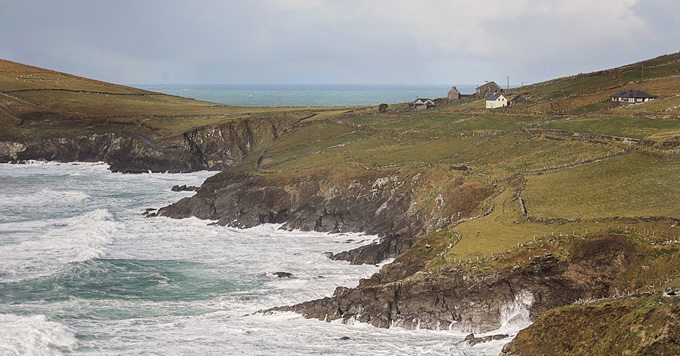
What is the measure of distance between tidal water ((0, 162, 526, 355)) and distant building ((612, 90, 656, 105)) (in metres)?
58.6

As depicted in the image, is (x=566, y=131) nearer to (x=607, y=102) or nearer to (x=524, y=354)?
(x=607, y=102)

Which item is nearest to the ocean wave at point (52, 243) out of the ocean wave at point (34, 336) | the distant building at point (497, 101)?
the ocean wave at point (34, 336)

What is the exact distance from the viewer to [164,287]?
65.3 m

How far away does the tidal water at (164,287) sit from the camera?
50.6 metres

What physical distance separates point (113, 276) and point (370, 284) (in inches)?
971

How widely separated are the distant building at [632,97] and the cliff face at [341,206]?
48.5 meters

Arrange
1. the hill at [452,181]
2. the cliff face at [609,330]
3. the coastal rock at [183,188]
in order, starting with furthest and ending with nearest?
the coastal rock at [183,188] < the hill at [452,181] < the cliff face at [609,330]

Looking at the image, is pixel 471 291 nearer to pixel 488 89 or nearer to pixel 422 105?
pixel 422 105

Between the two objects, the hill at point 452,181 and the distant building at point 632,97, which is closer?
the hill at point 452,181

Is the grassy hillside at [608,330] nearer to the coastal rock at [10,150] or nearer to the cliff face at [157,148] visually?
the cliff face at [157,148]

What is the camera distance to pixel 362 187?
301 ft

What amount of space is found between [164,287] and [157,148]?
86.2 metres

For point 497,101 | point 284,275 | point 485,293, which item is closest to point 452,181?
point 284,275

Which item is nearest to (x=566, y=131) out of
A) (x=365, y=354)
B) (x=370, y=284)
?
(x=370, y=284)
